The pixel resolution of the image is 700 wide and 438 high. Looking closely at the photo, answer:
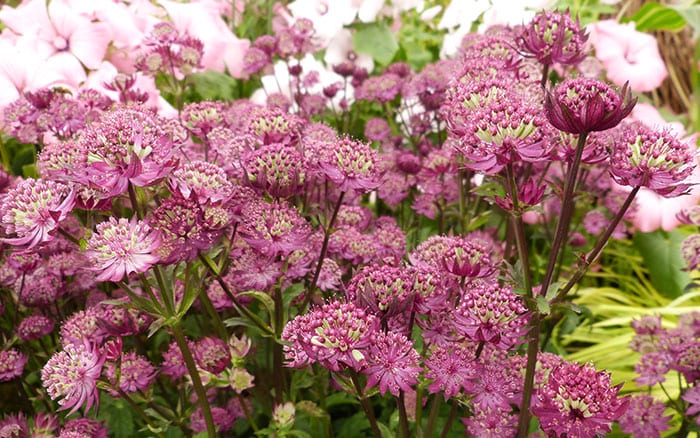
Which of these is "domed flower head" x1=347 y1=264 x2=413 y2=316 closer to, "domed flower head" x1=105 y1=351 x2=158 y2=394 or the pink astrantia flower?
"domed flower head" x1=105 y1=351 x2=158 y2=394

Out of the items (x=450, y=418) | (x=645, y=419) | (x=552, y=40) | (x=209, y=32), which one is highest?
(x=552, y=40)

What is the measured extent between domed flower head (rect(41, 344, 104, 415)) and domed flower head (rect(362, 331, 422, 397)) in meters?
0.38

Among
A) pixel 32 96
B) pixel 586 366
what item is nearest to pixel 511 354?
pixel 586 366

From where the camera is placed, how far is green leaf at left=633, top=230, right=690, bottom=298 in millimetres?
2051

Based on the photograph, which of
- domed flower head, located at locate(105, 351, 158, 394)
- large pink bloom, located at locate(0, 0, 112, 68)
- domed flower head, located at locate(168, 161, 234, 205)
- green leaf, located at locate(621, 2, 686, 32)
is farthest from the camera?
green leaf, located at locate(621, 2, 686, 32)

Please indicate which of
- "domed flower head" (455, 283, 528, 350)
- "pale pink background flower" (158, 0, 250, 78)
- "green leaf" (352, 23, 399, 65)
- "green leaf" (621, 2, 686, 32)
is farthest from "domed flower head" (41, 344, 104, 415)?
"green leaf" (621, 2, 686, 32)

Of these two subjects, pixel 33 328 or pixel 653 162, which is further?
pixel 33 328

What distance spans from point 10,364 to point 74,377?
0.30 metres

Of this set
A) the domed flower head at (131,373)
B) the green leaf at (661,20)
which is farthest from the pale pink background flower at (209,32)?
the green leaf at (661,20)

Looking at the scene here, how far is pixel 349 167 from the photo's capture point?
87 centimetres

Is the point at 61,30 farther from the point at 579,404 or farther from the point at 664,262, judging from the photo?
the point at 664,262

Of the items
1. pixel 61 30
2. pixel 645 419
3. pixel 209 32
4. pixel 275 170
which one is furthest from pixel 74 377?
pixel 209 32

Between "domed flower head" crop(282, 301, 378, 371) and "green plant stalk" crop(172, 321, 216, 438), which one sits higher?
"domed flower head" crop(282, 301, 378, 371)

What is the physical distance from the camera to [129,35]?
169 centimetres
